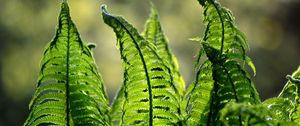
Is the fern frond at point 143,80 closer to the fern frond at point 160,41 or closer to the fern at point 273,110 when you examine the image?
the fern at point 273,110

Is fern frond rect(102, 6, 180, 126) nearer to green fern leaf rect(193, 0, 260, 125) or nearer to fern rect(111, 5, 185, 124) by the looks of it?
green fern leaf rect(193, 0, 260, 125)

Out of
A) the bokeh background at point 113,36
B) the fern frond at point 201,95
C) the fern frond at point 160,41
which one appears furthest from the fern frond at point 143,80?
the bokeh background at point 113,36

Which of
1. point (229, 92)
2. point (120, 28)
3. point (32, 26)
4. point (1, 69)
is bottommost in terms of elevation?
point (229, 92)

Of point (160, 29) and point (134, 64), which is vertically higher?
point (160, 29)

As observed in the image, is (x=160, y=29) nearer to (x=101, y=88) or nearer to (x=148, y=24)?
(x=148, y=24)

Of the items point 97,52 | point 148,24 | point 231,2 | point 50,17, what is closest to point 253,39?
point 231,2

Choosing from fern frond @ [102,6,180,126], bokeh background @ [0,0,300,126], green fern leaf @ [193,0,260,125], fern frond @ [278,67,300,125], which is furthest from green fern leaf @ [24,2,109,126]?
bokeh background @ [0,0,300,126]
